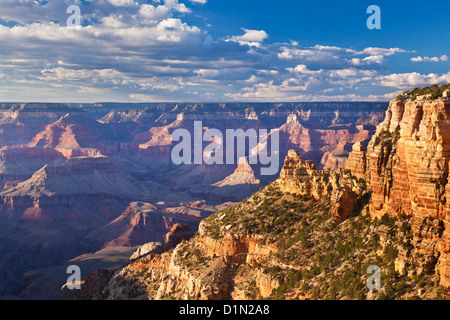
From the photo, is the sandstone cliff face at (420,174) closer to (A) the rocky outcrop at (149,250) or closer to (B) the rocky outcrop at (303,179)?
(B) the rocky outcrop at (303,179)

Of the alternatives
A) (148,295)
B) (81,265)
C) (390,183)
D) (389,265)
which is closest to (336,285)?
(389,265)

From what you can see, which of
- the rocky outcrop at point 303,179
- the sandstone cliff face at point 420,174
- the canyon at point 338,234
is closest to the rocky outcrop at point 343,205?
the canyon at point 338,234

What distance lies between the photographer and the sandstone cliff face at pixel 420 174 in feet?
114

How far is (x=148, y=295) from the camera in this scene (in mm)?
59188

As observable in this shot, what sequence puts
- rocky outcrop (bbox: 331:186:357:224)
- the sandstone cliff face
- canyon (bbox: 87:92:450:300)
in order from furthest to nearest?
rocky outcrop (bbox: 331:186:357:224) → canyon (bbox: 87:92:450:300) → the sandstone cliff face

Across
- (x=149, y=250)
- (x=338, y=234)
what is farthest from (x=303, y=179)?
(x=149, y=250)

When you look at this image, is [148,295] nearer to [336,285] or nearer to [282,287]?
[282,287]

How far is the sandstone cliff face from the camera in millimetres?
34656

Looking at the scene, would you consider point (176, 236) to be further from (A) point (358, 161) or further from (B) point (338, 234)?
(B) point (338, 234)

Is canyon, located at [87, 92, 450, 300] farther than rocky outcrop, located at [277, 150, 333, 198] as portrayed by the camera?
No

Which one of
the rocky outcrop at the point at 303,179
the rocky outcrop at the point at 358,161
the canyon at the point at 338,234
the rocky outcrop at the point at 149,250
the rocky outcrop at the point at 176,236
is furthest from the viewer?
the rocky outcrop at the point at 176,236

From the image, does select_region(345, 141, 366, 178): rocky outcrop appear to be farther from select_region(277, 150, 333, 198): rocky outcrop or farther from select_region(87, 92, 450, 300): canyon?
select_region(277, 150, 333, 198): rocky outcrop

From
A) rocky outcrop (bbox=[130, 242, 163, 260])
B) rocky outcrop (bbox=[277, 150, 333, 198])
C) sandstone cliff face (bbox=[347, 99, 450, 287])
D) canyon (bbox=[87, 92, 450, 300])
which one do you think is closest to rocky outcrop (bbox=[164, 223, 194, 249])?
rocky outcrop (bbox=[130, 242, 163, 260])

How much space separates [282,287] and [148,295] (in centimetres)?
2289
